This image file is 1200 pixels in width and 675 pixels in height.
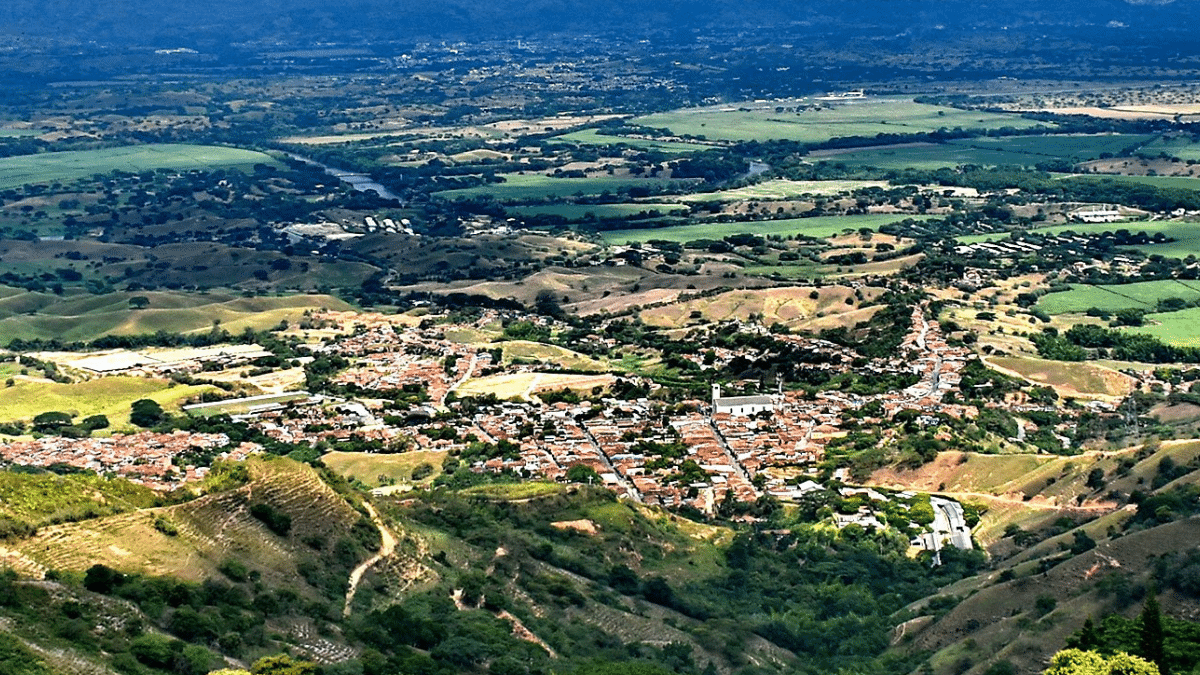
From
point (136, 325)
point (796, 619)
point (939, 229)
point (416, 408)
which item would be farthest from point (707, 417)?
point (939, 229)

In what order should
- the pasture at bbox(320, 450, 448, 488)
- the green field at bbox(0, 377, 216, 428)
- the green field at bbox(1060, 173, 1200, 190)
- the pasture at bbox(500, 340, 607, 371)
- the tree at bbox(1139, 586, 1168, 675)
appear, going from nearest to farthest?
the tree at bbox(1139, 586, 1168, 675)
the pasture at bbox(320, 450, 448, 488)
the green field at bbox(0, 377, 216, 428)
the pasture at bbox(500, 340, 607, 371)
the green field at bbox(1060, 173, 1200, 190)

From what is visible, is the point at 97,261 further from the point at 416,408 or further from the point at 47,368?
the point at 416,408

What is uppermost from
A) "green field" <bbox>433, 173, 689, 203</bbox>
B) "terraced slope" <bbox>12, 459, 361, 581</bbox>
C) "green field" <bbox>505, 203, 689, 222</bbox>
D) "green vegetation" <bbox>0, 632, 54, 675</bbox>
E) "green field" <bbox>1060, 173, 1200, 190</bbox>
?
"green vegetation" <bbox>0, 632, 54, 675</bbox>

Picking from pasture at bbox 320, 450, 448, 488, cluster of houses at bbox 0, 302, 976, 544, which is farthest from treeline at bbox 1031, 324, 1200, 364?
pasture at bbox 320, 450, 448, 488

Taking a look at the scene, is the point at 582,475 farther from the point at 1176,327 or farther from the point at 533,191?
the point at 533,191

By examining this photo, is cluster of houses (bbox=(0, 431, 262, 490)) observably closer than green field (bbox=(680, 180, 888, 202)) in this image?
Yes

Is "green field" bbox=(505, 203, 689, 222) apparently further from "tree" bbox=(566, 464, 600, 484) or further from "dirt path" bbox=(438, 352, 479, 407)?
"tree" bbox=(566, 464, 600, 484)

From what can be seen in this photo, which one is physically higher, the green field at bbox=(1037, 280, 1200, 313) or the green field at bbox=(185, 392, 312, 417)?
the green field at bbox=(185, 392, 312, 417)
